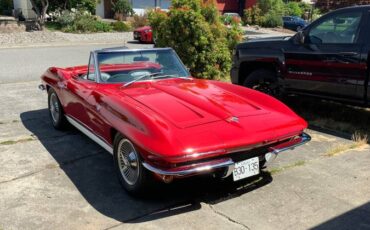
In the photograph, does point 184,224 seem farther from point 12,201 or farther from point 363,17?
point 363,17

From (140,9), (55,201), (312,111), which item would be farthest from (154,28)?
(140,9)

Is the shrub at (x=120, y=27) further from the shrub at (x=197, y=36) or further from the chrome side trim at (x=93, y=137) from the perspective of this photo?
the chrome side trim at (x=93, y=137)

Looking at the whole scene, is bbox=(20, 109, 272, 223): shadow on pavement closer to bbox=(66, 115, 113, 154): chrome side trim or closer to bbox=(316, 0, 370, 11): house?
bbox=(66, 115, 113, 154): chrome side trim

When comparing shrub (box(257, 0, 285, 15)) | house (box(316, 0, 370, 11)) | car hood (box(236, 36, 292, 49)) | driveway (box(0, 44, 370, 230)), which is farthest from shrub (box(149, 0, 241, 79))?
shrub (box(257, 0, 285, 15))

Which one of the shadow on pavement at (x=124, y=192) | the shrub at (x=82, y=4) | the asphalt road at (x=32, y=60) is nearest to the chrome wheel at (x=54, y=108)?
the shadow on pavement at (x=124, y=192)

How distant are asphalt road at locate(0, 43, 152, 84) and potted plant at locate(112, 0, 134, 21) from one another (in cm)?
1771

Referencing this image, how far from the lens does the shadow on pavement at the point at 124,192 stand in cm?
374

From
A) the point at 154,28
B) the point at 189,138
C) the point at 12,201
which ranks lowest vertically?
the point at 12,201

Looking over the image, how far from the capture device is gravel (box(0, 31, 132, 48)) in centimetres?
2091

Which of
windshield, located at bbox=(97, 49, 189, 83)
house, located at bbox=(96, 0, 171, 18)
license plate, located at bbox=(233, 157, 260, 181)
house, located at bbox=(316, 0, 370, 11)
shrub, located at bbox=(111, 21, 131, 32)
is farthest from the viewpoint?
house, located at bbox=(96, 0, 171, 18)

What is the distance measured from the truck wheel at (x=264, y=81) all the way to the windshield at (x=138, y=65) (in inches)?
88.8

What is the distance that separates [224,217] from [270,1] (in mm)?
42022

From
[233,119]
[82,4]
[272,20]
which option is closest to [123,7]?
[82,4]

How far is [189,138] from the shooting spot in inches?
139
